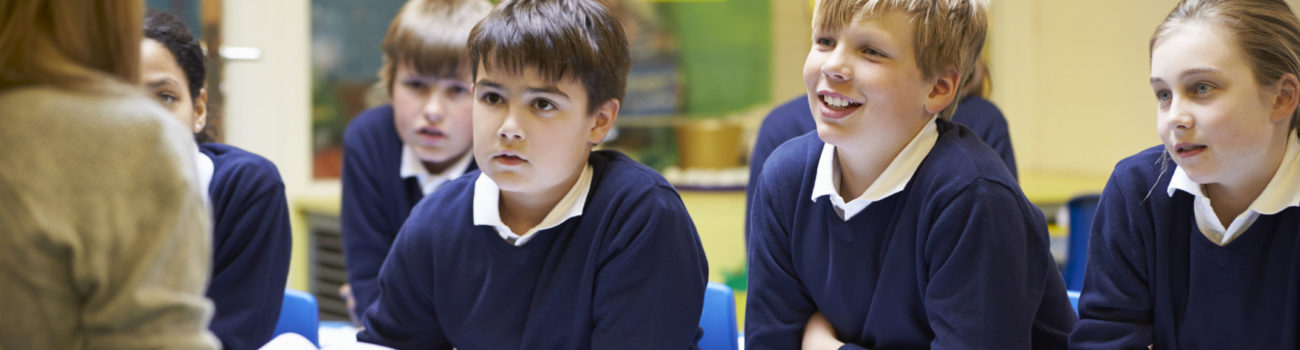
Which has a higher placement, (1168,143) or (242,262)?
(1168,143)

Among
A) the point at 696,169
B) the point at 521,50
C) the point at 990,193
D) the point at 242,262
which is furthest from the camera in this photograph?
the point at 696,169

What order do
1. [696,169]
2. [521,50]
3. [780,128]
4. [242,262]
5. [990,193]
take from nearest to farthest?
1. [990,193]
2. [521,50]
3. [242,262]
4. [780,128]
5. [696,169]

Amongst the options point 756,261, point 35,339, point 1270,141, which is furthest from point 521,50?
point 1270,141

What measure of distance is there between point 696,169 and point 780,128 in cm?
186

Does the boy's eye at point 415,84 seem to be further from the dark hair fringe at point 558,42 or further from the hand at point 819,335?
the hand at point 819,335

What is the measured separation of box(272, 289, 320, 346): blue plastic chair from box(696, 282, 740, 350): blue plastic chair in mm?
587

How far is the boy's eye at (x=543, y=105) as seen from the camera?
54.7 inches

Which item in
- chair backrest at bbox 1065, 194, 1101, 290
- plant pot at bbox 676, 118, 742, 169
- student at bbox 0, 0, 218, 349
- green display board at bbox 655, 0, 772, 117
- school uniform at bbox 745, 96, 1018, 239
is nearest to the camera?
student at bbox 0, 0, 218, 349

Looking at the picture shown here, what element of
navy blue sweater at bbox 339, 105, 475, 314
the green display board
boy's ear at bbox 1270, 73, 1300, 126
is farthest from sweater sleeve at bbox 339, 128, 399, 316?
the green display board

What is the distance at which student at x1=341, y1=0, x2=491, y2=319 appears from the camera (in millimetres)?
1970

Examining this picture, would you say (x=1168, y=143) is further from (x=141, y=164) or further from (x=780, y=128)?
(x=141, y=164)

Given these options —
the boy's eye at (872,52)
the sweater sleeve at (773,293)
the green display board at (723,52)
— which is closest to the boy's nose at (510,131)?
the sweater sleeve at (773,293)

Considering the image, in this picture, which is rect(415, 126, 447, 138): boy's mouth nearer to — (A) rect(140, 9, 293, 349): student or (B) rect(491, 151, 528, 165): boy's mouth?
(A) rect(140, 9, 293, 349): student

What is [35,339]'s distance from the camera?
774 millimetres
